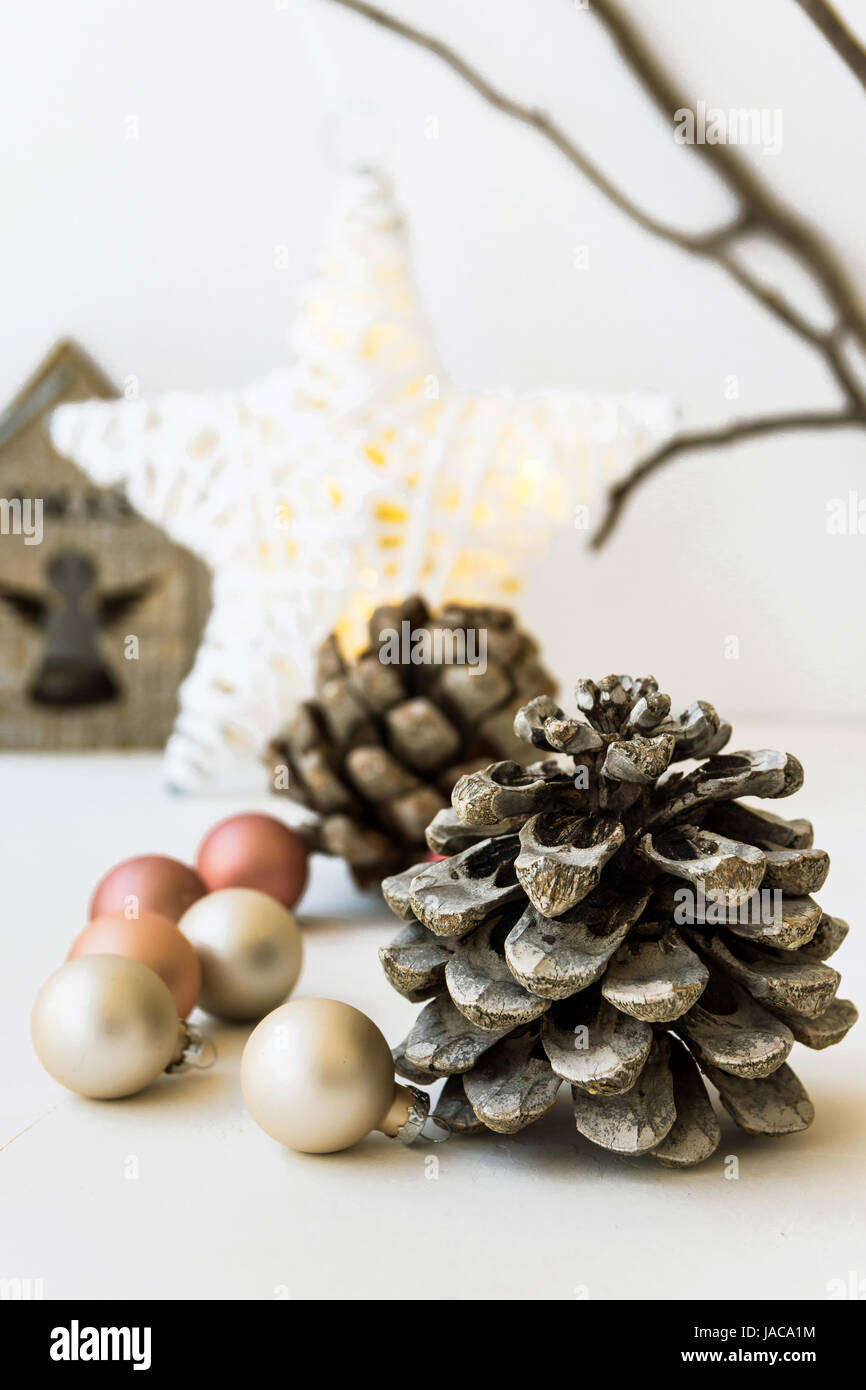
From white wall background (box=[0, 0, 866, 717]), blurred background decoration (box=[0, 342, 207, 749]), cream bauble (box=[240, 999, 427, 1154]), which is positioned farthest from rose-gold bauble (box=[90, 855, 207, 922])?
white wall background (box=[0, 0, 866, 717])

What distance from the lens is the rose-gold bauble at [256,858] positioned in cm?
44

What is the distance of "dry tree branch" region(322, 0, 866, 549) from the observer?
0.78 metres

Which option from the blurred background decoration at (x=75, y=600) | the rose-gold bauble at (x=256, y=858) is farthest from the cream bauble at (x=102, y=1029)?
the blurred background decoration at (x=75, y=600)

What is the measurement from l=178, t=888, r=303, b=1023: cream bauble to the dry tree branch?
56 centimetres

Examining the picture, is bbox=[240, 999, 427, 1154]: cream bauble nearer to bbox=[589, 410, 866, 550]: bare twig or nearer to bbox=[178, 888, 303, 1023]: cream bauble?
bbox=[178, 888, 303, 1023]: cream bauble

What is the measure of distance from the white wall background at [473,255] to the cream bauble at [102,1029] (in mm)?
613

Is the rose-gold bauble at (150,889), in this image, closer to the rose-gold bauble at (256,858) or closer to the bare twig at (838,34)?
the rose-gold bauble at (256,858)

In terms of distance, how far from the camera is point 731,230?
32.0 inches

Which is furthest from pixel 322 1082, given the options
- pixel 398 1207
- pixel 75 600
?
pixel 75 600

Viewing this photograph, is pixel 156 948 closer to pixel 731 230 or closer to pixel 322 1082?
pixel 322 1082

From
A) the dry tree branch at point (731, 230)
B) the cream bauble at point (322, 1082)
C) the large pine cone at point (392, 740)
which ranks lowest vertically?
the cream bauble at point (322, 1082)

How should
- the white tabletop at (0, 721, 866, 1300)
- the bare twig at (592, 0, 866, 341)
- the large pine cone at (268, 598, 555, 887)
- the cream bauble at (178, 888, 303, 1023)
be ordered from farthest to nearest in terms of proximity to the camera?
the bare twig at (592, 0, 866, 341) → the large pine cone at (268, 598, 555, 887) → the cream bauble at (178, 888, 303, 1023) → the white tabletop at (0, 721, 866, 1300)

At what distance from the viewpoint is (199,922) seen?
36cm

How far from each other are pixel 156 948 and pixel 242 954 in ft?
0.09
